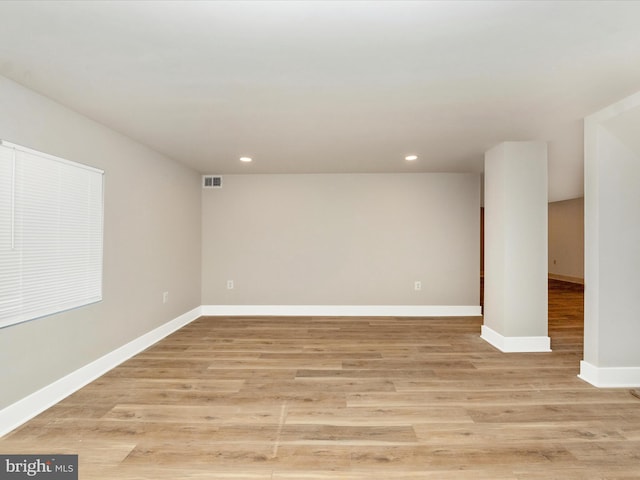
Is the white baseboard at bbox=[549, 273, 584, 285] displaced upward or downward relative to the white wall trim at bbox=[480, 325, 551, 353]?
Result: upward

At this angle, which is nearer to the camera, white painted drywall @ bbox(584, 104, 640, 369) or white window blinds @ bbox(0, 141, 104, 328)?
white window blinds @ bbox(0, 141, 104, 328)

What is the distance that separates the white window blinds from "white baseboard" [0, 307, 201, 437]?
0.56m

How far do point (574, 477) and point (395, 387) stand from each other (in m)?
1.27

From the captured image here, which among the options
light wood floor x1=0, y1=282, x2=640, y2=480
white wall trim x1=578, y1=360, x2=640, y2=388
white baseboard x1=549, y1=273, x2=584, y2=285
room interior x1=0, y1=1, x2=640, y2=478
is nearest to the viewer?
room interior x1=0, y1=1, x2=640, y2=478

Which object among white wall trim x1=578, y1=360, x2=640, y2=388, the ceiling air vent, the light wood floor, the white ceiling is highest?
the white ceiling

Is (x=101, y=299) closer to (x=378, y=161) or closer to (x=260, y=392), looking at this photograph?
(x=260, y=392)

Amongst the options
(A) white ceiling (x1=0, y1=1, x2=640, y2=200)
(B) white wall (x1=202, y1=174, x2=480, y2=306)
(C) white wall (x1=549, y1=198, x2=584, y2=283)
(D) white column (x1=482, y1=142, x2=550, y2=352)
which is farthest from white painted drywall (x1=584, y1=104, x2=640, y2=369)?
(C) white wall (x1=549, y1=198, x2=584, y2=283)

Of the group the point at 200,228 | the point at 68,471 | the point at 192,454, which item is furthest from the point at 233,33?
the point at 200,228

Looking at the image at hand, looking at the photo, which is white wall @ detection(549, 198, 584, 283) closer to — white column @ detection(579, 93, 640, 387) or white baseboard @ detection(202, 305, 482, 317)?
white baseboard @ detection(202, 305, 482, 317)

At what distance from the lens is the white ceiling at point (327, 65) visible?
154 cm

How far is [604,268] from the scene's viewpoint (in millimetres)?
2869

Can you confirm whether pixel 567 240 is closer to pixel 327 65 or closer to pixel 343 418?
pixel 343 418

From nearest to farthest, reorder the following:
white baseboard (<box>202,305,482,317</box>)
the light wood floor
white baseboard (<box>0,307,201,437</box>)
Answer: the light wood floor
white baseboard (<box>0,307,201,437</box>)
white baseboard (<box>202,305,482,317</box>)

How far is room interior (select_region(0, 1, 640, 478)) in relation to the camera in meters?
1.66
